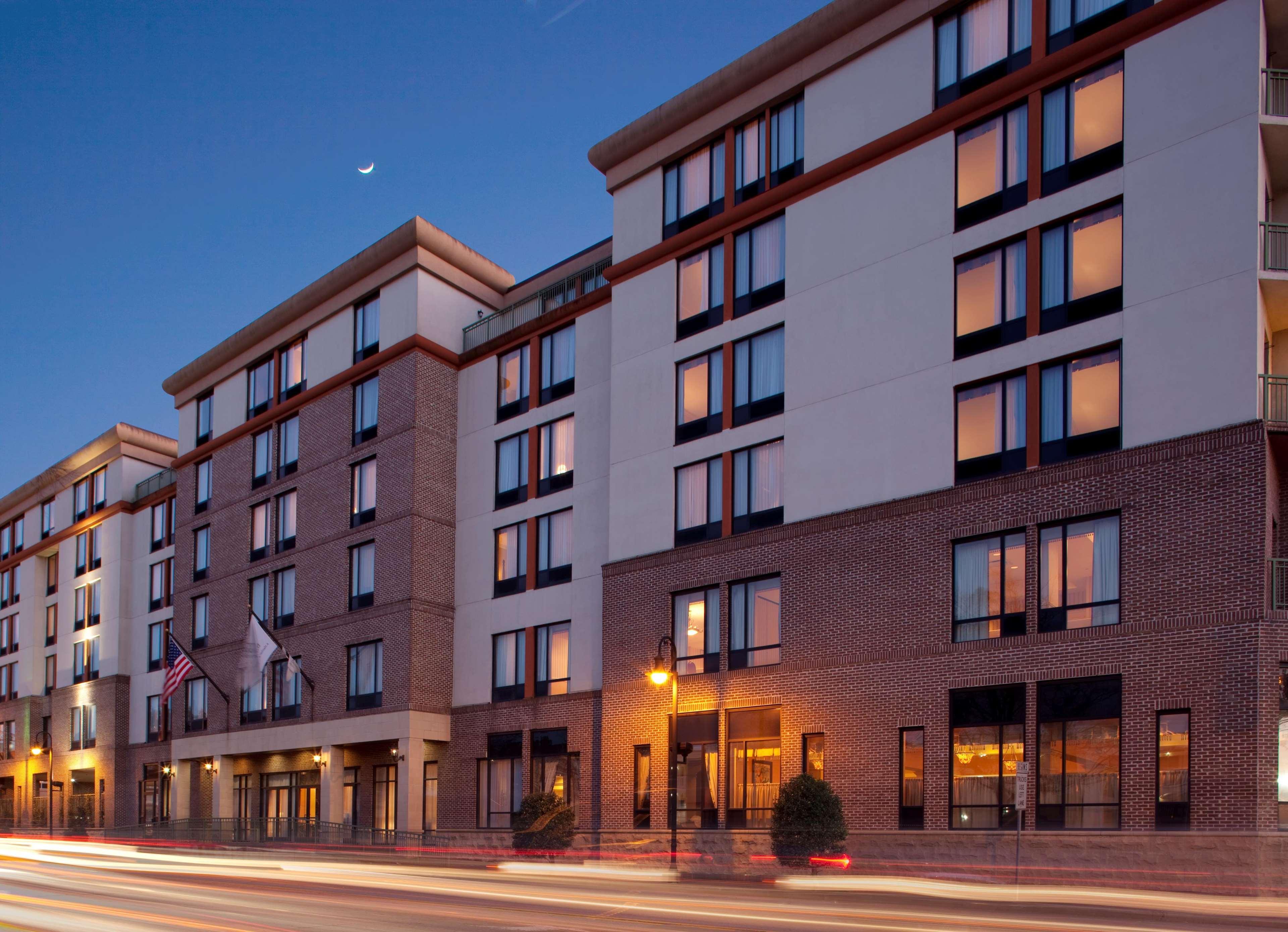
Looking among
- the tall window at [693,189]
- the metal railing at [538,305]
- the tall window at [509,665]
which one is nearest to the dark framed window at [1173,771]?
the tall window at [693,189]

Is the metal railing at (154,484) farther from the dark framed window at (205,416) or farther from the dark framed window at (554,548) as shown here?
the dark framed window at (554,548)

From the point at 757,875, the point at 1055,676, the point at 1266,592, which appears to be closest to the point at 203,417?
the point at 757,875

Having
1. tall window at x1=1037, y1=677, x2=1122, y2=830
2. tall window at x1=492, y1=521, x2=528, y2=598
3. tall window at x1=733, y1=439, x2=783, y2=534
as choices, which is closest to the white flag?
tall window at x1=492, y1=521, x2=528, y2=598

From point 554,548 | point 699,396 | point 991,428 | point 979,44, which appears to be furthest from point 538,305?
point 991,428

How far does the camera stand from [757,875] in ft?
97.1

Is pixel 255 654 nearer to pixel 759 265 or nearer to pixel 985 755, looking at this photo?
pixel 759 265

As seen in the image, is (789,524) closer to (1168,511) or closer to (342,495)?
(1168,511)

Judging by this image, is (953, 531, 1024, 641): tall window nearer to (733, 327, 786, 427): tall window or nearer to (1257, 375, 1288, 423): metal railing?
(1257, 375, 1288, 423): metal railing

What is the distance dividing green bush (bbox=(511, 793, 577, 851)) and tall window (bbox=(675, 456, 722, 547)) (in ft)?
30.1

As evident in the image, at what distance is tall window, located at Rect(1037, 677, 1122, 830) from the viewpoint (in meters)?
27.7

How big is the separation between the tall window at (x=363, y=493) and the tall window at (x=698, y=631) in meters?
16.5

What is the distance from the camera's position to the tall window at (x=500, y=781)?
4375cm

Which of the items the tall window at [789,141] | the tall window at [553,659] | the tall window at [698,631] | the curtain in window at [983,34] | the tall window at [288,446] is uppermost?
the curtain in window at [983,34]

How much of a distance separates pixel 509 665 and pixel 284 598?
44.9 ft
